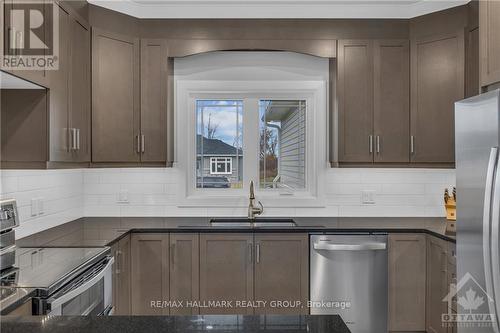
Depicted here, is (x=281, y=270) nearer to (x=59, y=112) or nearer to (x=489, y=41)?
(x=59, y=112)

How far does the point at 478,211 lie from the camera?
2.00 m

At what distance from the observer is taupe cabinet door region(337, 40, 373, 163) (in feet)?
10.7

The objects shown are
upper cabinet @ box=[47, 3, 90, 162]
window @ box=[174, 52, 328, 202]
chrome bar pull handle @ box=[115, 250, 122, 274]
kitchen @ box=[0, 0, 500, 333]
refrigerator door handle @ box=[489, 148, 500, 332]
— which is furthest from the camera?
window @ box=[174, 52, 328, 202]

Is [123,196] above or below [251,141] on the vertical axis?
below

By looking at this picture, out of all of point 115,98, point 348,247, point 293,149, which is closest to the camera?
point 348,247

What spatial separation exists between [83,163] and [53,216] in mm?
473

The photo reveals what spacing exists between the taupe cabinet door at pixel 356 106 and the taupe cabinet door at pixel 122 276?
5.78 feet

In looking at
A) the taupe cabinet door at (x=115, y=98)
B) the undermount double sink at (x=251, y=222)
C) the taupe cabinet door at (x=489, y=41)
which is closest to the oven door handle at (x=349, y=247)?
the undermount double sink at (x=251, y=222)

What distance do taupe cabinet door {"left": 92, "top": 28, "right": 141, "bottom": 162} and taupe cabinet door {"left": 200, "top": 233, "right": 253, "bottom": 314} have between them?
0.93 metres

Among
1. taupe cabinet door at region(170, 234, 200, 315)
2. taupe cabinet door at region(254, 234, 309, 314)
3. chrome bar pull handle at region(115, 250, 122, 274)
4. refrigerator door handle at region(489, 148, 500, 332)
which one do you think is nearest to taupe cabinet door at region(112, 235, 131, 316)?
chrome bar pull handle at region(115, 250, 122, 274)

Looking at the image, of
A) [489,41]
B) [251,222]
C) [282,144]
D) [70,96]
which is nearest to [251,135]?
[282,144]

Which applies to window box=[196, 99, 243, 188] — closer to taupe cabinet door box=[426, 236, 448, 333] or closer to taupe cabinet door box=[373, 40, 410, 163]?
taupe cabinet door box=[373, 40, 410, 163]

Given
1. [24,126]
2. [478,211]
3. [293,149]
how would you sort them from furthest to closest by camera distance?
[293,149] → [24,126] → [478,211]

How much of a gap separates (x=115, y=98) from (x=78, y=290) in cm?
171
